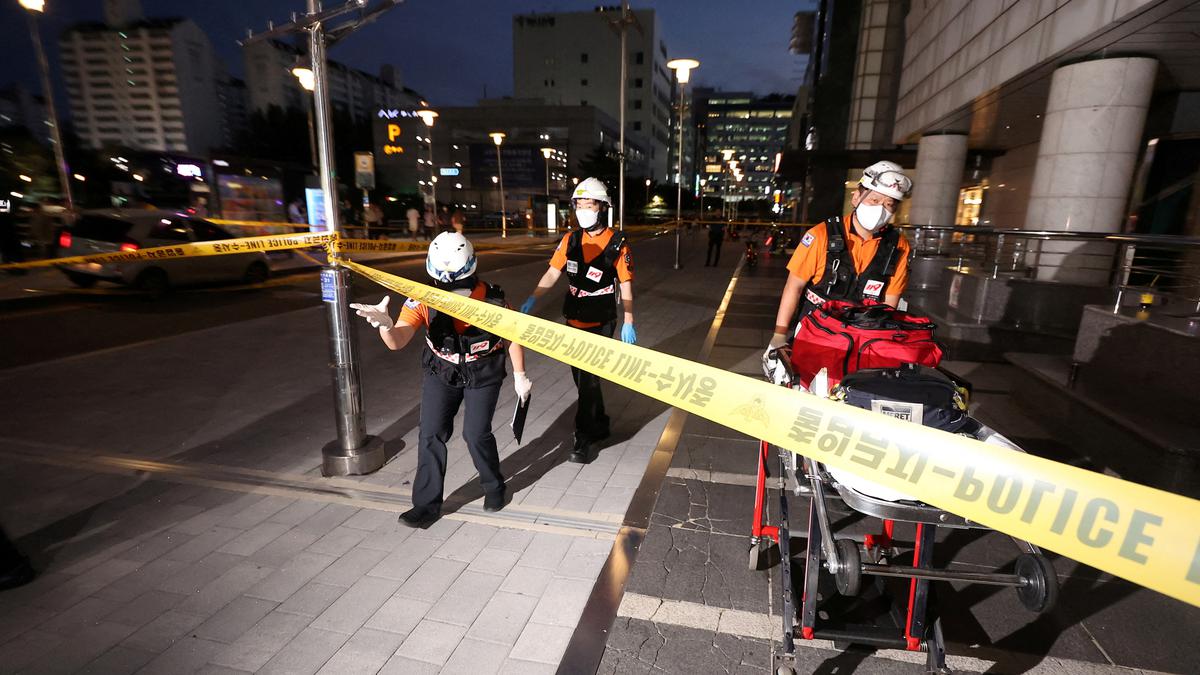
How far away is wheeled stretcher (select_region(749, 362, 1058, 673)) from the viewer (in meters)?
2.05

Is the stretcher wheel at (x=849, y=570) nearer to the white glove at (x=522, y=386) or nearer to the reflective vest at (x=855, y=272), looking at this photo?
the reflective vest at (x=855, y=272)

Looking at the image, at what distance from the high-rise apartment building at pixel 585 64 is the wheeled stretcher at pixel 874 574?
101 m

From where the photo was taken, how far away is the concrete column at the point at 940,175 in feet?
59.3

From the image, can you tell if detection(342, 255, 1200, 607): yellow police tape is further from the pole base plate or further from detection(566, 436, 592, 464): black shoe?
the pole base plate

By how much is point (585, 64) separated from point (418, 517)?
357 feet

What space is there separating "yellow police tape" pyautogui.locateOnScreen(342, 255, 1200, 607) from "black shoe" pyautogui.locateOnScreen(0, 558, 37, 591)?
3.66m

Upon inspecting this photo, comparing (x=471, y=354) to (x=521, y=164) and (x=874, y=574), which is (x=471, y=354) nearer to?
(x=874, y=574)

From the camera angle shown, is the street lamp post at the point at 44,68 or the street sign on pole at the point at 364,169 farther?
the street sign on pole at the point at 364,169

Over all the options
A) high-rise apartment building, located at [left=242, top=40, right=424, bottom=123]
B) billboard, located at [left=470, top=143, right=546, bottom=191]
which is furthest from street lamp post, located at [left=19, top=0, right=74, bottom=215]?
high-rise apartment building, located at [left=242, top=40, right=424, bottom=123]

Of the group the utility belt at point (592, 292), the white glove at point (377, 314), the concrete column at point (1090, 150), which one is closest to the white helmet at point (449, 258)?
the white glove at point (377, 314)

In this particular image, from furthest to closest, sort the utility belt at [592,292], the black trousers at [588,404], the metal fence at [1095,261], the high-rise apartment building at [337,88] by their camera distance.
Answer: the high-rise apartment building at [337,88] → the metal fence at [1095,261] → the black trousers at [588,404] → the utility belt at [592,292]

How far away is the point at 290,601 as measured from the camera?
3.07 meters

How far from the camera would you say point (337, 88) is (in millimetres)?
145000

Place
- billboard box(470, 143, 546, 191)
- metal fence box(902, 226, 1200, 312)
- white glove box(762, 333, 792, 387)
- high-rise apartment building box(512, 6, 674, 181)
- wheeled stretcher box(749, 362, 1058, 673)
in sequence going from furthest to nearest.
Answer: high-rise apartment building box(512, 6, 674, 181) → billboard box(470, 143, 546, 191) → metal fence box(902, 226, 1200, 312) → white glove box(762, 333, 792, 387) → wheeled stretcher box(749, 362, 1058, 673)
